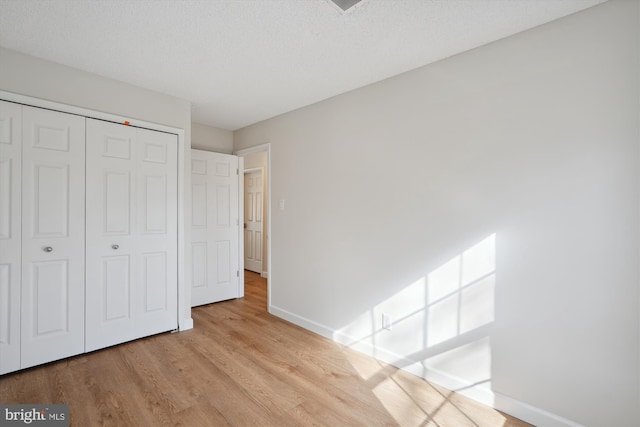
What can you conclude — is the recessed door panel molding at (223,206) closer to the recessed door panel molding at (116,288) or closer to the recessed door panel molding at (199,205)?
the recessed door panel molding at (199,205)

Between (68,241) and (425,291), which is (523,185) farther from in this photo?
(68,241)

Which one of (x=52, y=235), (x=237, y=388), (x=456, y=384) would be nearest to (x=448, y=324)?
(x=456, y=384)

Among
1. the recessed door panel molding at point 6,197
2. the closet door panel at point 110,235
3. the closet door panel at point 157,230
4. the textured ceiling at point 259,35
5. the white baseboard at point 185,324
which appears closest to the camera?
the textured ceiling at point 259,35

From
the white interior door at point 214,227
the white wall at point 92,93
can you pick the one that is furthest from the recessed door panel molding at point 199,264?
the white wall at point 92,93

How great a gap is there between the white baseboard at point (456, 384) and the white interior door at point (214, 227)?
63.5 inches

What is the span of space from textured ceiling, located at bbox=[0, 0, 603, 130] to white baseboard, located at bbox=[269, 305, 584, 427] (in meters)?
2.40

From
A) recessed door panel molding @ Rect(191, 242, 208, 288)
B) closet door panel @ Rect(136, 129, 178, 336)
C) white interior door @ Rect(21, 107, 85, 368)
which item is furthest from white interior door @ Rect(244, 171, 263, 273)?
white interior door @ Rect(21, 107, 85, 368)

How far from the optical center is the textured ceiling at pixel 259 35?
170cm

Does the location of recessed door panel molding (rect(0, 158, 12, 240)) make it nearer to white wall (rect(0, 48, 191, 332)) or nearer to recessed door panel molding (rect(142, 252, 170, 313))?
white wall (rect(0, 48, 191, 332))

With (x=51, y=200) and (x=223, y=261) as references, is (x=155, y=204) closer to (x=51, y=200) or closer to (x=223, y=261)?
(x=51, y=200)

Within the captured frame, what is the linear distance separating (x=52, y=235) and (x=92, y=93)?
4.19 ft

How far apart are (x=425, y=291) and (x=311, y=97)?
218 cm

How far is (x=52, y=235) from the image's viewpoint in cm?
238

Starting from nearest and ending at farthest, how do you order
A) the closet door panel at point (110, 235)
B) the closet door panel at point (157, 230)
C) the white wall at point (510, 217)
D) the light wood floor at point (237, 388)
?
1. the white wall at point (510, 217)
2. the light wood floor at point (237, 388)
3. the closet door panel at point (110, 235)
4. the closet door panel at point (157, 230)
